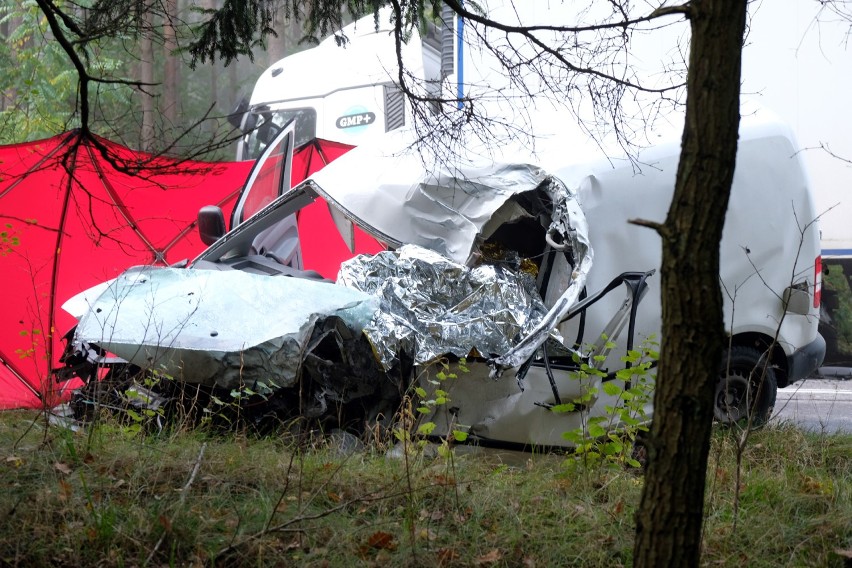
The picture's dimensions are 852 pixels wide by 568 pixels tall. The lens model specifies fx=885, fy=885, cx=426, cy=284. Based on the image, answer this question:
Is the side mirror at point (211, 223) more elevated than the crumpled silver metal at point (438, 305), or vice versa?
the side mirror at point (211, 223)

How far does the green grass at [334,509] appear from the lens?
3139mm

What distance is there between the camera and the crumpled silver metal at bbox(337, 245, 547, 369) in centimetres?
462

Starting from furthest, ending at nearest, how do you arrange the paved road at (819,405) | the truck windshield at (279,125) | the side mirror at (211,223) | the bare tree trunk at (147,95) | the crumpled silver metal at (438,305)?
the truck windshield at (279,125)
the paved road at (819,405)
the side mirror at (211,223)
the crumpled silver metal at (438,305)
the bare tree trunk at (147,95)

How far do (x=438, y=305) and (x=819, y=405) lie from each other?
5157 mm

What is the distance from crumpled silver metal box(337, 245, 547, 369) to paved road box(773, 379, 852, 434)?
228 cm

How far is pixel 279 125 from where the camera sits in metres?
11.5

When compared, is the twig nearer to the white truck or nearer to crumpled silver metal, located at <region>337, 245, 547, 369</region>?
crumpled silver metal, located at <region>337, 245, 547, 369</region>

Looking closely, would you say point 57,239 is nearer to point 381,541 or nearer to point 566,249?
point 566,249

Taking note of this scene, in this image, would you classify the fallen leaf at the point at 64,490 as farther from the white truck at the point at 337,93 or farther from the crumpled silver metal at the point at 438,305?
the white truck at the point at 337,93

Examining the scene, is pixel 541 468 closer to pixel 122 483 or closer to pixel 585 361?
pixel 585 361

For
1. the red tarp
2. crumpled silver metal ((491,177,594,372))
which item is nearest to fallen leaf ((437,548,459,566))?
crumpled silver metal ((491,177,594,372))

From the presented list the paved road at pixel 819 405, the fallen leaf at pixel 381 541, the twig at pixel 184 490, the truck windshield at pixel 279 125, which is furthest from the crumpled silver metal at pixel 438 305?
the truck windshield at pixel 279 125

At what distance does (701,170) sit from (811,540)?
189 centimetres

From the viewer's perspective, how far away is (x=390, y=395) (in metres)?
4.96
